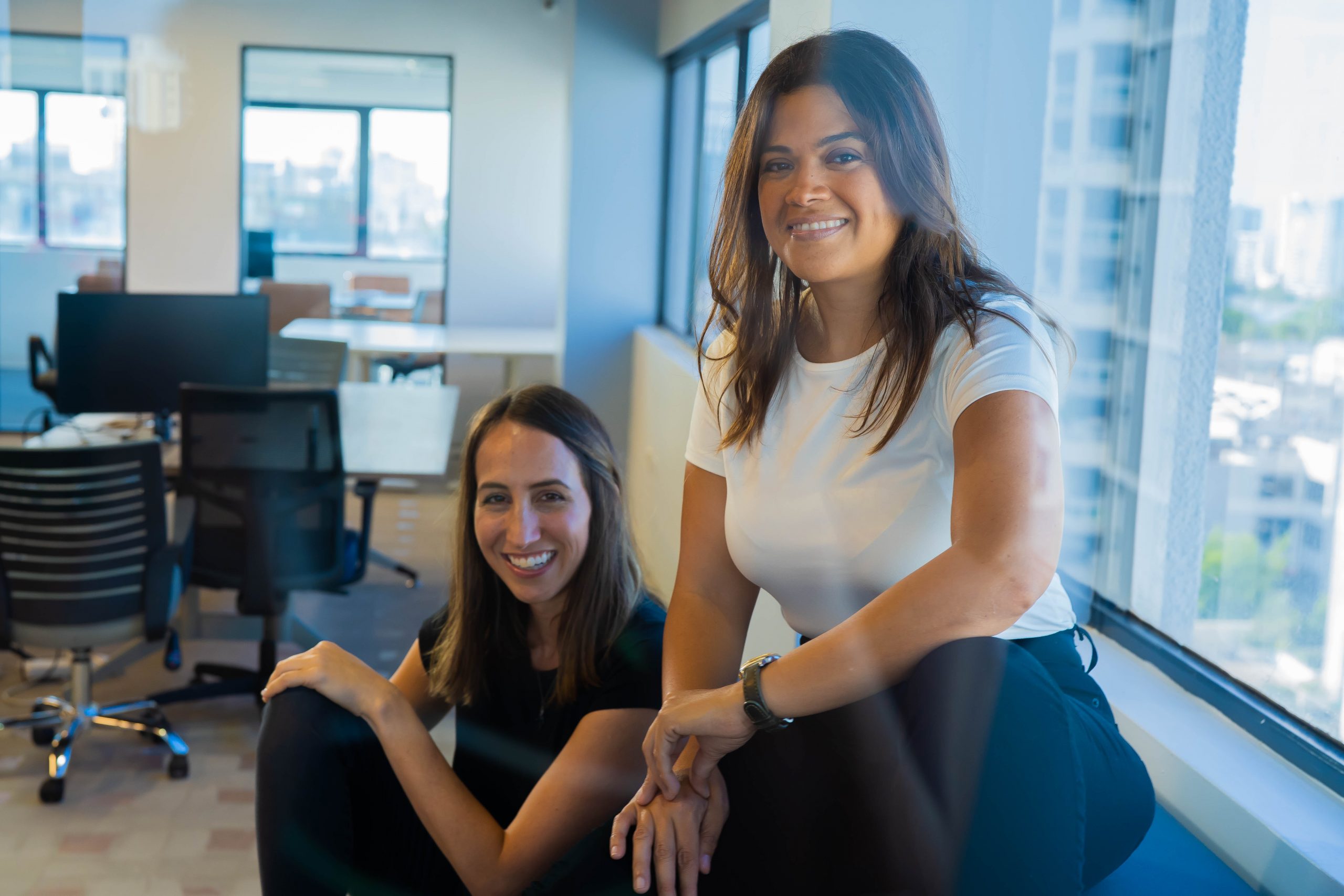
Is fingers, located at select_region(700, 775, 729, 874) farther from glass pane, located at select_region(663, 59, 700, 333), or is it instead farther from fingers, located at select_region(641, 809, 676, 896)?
glass pane, located at select_region(663, 59, 700, 333)

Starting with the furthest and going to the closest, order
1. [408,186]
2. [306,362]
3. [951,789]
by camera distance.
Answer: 1. [408,186]
2. [306,362]
3. [951,789]

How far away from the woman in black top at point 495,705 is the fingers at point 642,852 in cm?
9

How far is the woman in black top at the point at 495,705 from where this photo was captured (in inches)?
49.1

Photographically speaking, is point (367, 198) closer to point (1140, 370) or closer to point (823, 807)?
point (1140, 370)

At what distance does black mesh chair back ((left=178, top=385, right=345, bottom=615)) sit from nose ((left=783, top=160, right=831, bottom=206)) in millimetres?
2003

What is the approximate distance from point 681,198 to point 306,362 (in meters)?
1.66

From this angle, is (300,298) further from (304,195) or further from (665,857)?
(665,857)

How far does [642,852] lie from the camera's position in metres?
1.06

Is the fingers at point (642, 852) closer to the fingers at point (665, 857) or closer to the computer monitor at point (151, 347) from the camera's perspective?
the fingers at point (665, 857)

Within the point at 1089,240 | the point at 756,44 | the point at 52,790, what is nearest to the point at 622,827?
the point at 1089,240

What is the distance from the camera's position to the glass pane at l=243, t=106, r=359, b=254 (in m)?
6.25

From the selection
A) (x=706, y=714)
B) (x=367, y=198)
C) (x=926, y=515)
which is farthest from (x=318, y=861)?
(x=367, y=198)

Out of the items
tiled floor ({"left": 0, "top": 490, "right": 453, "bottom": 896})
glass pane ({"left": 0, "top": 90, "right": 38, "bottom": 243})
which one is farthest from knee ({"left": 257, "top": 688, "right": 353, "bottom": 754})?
glass pane ({"left": 0, "top": 90, "right": 38, "bottom": 243})

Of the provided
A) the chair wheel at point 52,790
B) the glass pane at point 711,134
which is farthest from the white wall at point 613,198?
the chair wheel at point 52,790
